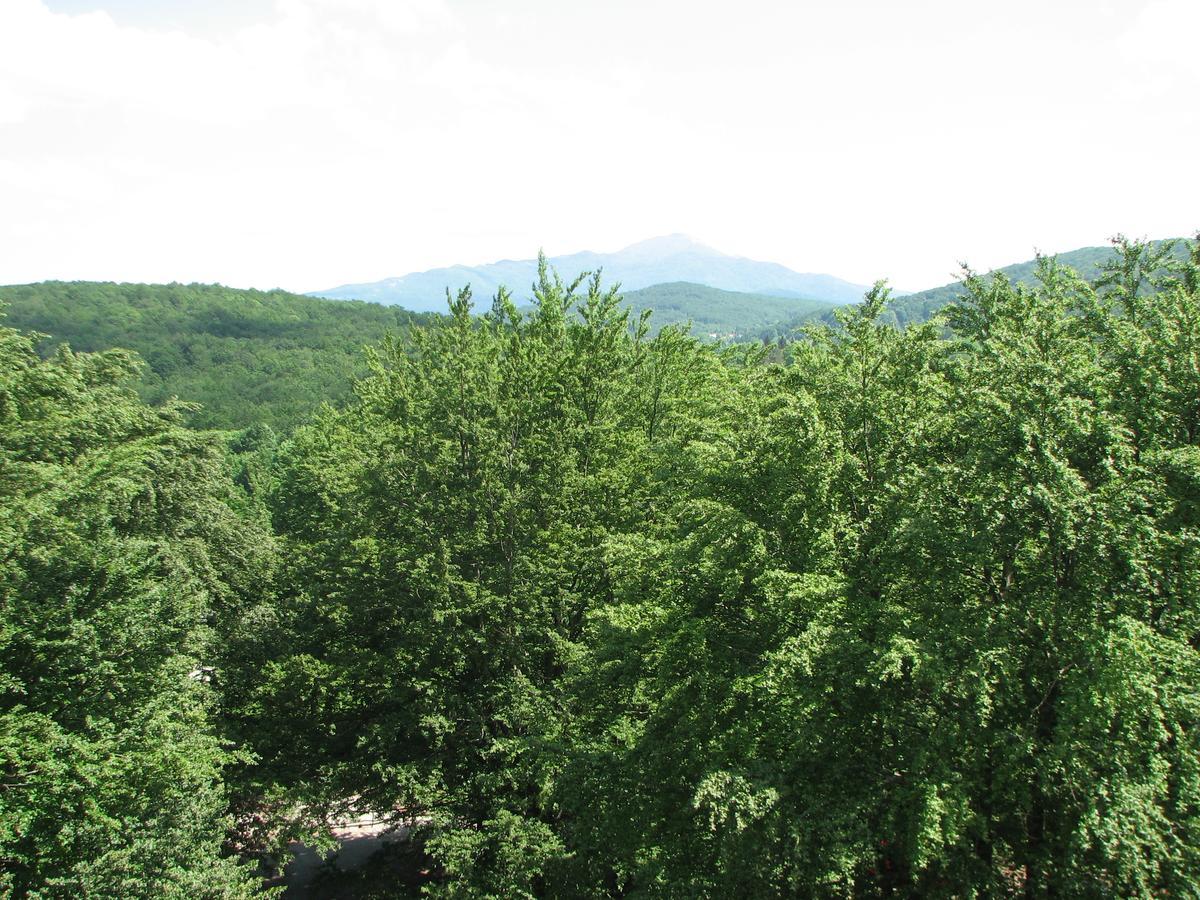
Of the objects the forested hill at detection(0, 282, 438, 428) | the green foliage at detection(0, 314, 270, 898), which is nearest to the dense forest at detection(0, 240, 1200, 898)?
the green foliage at detection(0, 314, 270, 898)

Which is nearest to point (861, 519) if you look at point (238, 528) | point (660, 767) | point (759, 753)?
point (759, 753)

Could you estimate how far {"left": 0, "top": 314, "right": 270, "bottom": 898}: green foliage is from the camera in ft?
39.3

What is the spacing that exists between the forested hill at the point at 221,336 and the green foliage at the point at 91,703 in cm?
8786

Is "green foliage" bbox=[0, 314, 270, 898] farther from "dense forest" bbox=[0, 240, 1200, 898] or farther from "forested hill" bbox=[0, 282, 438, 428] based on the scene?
"forested hill" bbox=[0, 282, 438, 428]

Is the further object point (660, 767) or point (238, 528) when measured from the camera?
point (238, 528)

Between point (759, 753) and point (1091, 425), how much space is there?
21.8 ft

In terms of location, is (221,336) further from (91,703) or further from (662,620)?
(662,620)

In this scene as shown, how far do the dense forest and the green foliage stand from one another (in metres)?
A: 0.08

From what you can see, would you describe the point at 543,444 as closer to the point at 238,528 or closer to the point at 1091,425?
the point at 1091,425

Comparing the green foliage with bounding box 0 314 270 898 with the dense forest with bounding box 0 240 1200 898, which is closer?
the dense forest with bounding box 0 240 1200 898

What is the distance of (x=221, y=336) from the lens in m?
152

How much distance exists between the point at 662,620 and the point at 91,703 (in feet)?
35.0

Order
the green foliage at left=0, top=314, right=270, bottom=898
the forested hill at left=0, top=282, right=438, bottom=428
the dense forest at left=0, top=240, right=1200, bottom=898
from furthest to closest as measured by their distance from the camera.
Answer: the forested hill at left=0, top=282, right=438, bottom=428, the green foliage at left=0, top=314, right=270, bottom=898, the dense forest at left=0, top=240, right=1200, bottom=898

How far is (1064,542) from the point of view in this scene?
8641 mm
